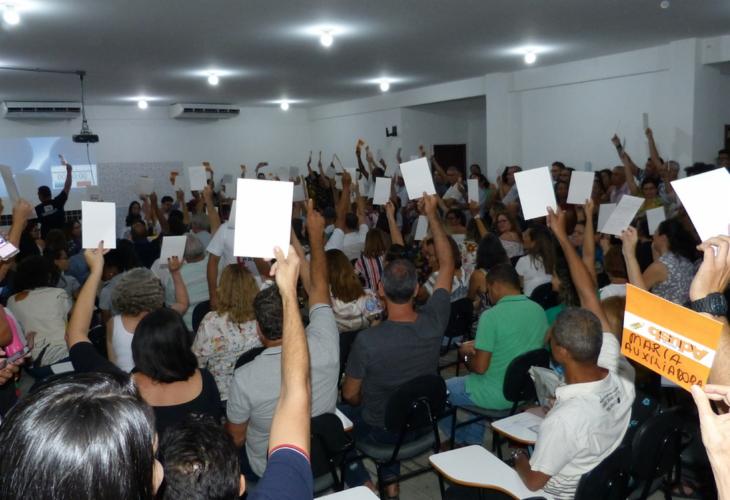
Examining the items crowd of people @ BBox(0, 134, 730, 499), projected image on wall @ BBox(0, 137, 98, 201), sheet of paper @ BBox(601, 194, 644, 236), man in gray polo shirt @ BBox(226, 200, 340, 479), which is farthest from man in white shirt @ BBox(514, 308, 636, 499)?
projected image on wall @ BBox(0, 137, 98, 201)

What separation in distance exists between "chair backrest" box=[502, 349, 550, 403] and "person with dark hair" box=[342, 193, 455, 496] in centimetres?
40

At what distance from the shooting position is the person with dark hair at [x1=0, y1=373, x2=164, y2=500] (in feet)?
2.27

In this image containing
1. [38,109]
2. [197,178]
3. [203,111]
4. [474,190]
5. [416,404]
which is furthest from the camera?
[203,111]

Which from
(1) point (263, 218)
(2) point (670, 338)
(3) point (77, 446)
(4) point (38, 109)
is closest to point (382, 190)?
(1) point (263, 218)

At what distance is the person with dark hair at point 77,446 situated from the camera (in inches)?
27.2

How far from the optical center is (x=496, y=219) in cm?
625

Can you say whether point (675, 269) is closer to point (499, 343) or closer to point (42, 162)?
point (499, 343)

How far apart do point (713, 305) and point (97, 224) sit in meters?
2.40

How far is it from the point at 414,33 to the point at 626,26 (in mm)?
2451

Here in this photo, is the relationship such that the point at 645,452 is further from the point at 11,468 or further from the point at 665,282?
the point at 11,468

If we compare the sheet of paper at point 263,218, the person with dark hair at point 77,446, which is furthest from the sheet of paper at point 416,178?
the person with dark hair at point 77,446

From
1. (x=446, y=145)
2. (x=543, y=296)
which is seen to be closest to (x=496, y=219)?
(x=543, y=296)

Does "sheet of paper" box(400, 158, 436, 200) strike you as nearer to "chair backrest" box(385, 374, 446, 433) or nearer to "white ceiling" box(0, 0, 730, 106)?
"chair backrest" box(385, 374, 446, 433)

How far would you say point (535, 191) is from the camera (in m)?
3.54
